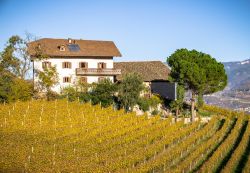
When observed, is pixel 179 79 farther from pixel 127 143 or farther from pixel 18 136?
pixel 18 136

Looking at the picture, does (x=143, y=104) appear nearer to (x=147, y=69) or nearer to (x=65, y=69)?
(x=147, y=69)

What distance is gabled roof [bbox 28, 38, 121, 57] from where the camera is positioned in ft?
189

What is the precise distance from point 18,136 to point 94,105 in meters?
18.2

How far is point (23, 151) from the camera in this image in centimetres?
2944

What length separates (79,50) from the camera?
6006cm

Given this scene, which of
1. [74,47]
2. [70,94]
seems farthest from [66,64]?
[70,94]

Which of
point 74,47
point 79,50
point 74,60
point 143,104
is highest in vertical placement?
point 74,47

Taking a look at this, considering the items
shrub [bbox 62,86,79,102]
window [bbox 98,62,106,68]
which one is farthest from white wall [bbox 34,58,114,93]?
shrub [bbox 62,86,79,102]

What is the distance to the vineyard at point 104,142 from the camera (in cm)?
2778

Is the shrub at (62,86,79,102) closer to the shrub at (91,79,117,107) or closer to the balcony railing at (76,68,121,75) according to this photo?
the shrub at (91,79,117,107)

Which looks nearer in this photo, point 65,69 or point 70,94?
point 70,94

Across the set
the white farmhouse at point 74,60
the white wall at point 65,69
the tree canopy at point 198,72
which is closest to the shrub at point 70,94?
the white wall at point 65,69

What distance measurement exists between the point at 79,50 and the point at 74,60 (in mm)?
1902

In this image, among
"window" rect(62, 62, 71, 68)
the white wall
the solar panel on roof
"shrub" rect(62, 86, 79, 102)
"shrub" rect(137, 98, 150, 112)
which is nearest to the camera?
"shrub" rect(62, 86, 79, 102)
